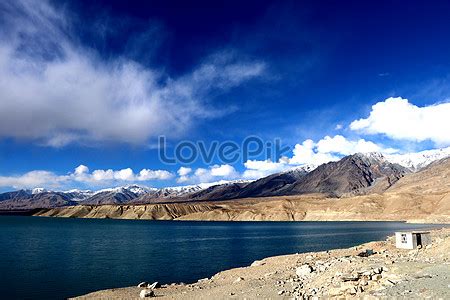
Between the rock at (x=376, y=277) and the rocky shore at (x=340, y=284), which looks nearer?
the rocky shore at (x=340, y=284)

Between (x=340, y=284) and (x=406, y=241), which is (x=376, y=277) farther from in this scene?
(x=406, y=241)

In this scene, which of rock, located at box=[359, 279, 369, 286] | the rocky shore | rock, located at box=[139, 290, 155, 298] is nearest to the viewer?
the rocky shore

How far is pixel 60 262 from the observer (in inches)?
2052

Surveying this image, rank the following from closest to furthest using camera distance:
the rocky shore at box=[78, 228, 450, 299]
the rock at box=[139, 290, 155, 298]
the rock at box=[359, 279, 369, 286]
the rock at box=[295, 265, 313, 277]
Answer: the rocky shore at box=[78, 228, 450, 299]
the rock at box=[359, 279, 369, 286]
the rock at box=[139, 290, 155, 298]
the rock at box=[295, 265, 313, 277]

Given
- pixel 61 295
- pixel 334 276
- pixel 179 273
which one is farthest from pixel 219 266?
pixel 334 276

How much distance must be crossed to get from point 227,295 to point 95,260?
3362 cm

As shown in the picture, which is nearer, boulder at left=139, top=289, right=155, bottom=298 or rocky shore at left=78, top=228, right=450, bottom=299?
rocky shore at left=78, top=228, right=450, bottom=299

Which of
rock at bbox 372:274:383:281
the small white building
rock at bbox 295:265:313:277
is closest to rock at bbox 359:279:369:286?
rock at bbox 372:274:383:281

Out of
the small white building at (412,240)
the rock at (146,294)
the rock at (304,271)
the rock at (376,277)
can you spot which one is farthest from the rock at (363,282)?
the small white building at (412,240)

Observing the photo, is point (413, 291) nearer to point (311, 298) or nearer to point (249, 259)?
point (311, 298)

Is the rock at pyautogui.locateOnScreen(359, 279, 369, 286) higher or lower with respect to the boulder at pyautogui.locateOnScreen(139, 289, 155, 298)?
higher

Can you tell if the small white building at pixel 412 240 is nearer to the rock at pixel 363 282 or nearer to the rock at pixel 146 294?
the rock at pixel 363 282

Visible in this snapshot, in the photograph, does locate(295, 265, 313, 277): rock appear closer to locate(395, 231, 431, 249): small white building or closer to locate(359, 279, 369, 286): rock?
locate(359, 279, 369, 286): rock

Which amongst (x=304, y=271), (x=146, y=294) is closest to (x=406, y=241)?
(x=304, y=271)
